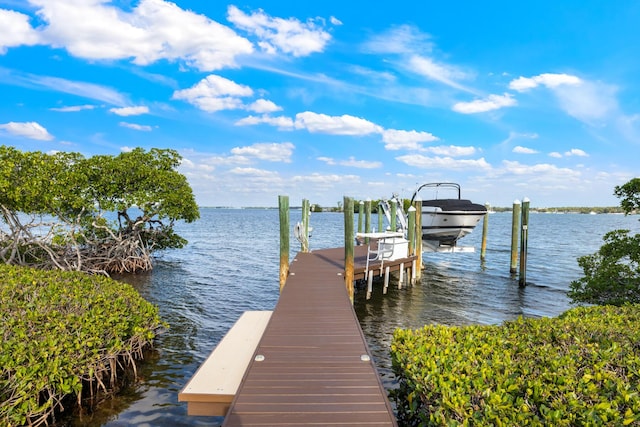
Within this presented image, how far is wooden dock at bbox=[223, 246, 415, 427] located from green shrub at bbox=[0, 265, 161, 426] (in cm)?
256

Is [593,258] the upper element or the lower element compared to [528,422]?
upper

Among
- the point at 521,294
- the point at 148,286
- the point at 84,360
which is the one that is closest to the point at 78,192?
the point at 148,286

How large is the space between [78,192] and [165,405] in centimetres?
1362

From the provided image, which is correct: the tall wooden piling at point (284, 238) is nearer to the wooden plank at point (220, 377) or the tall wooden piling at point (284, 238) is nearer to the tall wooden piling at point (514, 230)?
the wooden plank at point (220, 377)

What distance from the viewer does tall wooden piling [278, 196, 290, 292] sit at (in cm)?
1285

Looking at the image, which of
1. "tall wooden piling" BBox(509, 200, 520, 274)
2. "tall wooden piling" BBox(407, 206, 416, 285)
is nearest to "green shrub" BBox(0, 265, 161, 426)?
"tall wooden piling" BBox(407, 206, 416, 285)

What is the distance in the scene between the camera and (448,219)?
852 inches

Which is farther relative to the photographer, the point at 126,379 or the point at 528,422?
the point at 126,379

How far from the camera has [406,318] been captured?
13.1 m

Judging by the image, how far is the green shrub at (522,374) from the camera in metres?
3.48

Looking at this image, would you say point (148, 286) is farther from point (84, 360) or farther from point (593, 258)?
point (593, 258)

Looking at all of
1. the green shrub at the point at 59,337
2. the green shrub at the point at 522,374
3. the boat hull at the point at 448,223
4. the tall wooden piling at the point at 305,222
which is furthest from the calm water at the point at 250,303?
the green shrub at the point at 522,374

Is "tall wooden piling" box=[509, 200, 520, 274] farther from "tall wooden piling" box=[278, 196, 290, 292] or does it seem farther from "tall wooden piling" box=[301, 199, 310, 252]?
"tall wooden piling" box=[278, 196, 290, 292]

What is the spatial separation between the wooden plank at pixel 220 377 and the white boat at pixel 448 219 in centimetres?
1580
